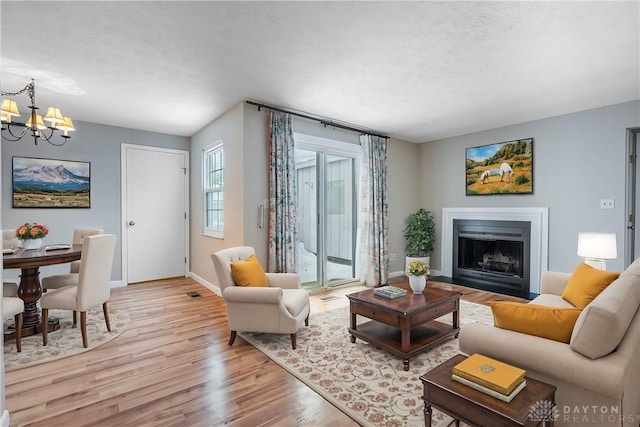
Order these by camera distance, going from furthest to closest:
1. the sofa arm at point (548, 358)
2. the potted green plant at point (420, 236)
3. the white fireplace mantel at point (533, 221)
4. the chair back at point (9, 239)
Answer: the potted green plant at point (420, 236) < the white fireplace mantel at point (533, 221) < the chair back at point (9, 239) < the sofa arm at point (548, 358)

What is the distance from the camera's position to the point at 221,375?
95.2 inches

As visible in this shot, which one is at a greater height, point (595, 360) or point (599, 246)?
point (599, 246)

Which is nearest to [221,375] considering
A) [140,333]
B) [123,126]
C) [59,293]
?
[140,333]

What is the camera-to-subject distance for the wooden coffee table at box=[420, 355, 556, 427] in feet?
4.15

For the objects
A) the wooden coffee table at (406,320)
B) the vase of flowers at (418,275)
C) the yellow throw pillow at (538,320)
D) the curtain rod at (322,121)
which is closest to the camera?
the yellow throw pillow at (538,320)

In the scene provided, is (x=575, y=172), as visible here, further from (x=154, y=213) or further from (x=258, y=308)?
(x=154, y=213)

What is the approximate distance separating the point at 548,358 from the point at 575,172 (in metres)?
3.99

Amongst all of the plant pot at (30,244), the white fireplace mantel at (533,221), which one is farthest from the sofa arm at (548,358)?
the plant pot at (30,244)

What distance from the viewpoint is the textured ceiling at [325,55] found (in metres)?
2.18

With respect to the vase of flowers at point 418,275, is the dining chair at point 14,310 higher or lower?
lower

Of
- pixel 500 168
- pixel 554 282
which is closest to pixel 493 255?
pixel 500 168

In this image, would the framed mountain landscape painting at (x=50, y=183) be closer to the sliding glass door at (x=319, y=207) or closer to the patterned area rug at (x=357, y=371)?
the sliding glass door at (x=319, y=207)

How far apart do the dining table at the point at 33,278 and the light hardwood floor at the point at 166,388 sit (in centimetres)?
87

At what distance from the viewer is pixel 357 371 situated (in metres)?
2.45
